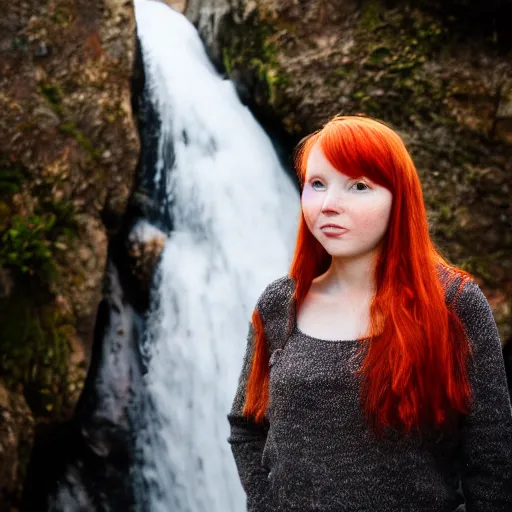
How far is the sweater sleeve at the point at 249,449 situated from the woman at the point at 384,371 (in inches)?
3.4

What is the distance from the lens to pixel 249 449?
4.85 feet

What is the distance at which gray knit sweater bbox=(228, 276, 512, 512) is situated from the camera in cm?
120

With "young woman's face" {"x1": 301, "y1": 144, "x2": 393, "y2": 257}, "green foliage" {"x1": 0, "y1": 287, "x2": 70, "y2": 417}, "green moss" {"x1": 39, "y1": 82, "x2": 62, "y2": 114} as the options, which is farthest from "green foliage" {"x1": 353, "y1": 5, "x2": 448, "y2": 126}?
"young woman's face" {"x1": 301, "y1": 144, "x2": 393, "y2": 257}

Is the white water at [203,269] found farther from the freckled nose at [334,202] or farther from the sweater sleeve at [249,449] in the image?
the freckled nose at [334,202]

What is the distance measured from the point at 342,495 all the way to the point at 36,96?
357 cm

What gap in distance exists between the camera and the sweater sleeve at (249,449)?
4.61ft

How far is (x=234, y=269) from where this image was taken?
170 inches

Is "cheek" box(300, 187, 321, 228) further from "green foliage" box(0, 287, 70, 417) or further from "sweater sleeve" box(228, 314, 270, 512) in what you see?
"green foliage" box(0, 287, 70, 417)

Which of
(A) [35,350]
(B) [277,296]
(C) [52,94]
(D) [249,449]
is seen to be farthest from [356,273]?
(C) [52,94]

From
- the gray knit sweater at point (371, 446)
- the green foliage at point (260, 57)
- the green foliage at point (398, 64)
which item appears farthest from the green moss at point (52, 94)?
the gray knit sweater at point (371, 446)

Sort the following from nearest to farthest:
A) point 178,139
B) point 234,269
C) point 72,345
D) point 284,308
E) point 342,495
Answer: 1. point 342,495
2. point 284,308
3. point 72,345
4. point 234,269
5. point 178,139

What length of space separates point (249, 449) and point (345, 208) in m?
0.63

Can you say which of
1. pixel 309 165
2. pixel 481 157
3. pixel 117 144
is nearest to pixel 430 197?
pixel 481 157

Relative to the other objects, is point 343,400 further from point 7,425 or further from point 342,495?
point 7,425
